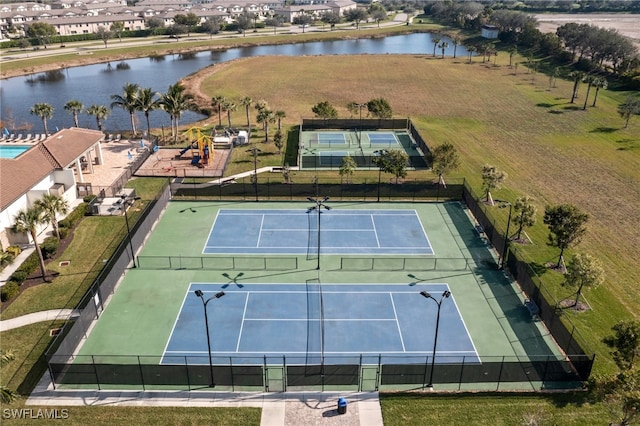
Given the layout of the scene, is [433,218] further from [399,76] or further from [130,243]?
[399,76]

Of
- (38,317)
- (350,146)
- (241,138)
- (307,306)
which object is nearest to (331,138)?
(350,146)

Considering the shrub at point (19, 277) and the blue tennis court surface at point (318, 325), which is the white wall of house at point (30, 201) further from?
the blue tennis court surface at point (318, 325)

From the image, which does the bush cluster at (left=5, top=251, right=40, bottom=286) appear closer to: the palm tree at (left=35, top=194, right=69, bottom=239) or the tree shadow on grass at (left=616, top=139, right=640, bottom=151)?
the palm tree at (left=35, top=194, right=69, bottom=239)

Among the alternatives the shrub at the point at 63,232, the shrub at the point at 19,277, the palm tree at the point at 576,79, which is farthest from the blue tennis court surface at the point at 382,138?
the shrub at the point at 19,277

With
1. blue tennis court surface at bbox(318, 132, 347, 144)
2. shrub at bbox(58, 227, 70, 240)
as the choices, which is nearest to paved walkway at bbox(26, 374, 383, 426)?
shrub at bbox(58, 227, 70, 240)

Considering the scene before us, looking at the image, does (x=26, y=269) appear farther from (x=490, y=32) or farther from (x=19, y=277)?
(x=490, y=32)

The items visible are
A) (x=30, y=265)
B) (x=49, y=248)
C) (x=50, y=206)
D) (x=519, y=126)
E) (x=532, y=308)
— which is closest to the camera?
(x=532, y=308)
